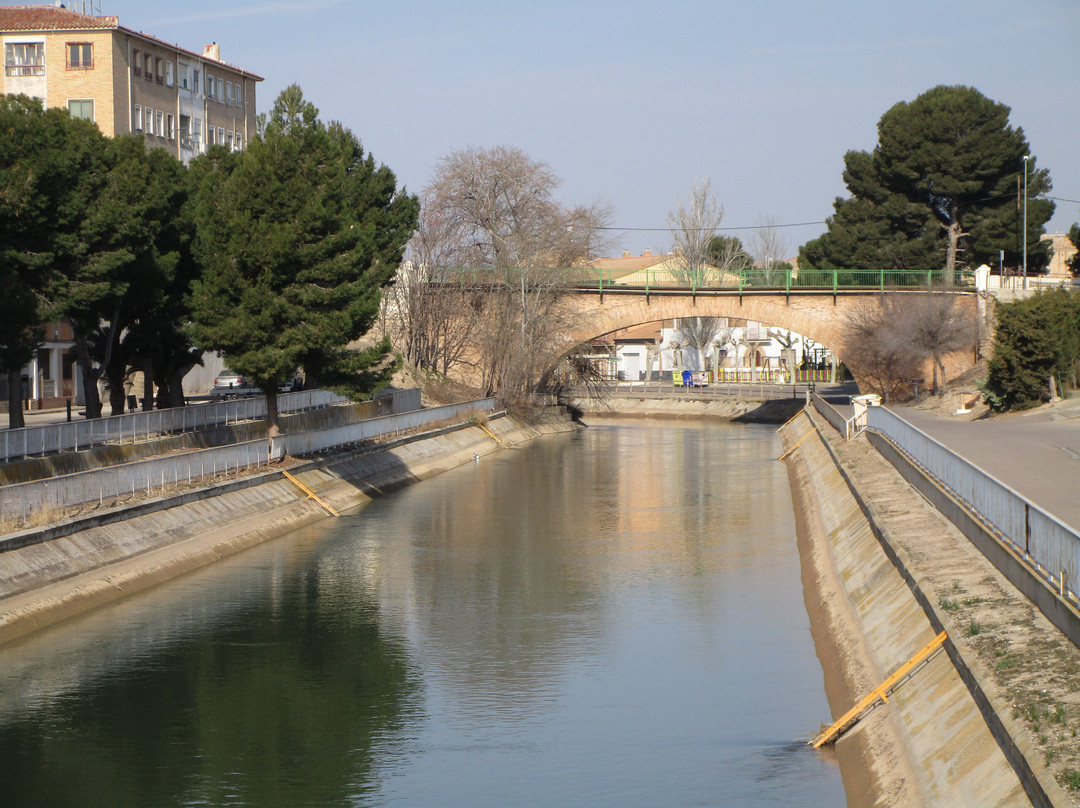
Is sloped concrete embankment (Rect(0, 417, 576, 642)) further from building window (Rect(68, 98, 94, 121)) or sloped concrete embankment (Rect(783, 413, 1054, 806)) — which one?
building window (Rect(68, 98, 94, 121))

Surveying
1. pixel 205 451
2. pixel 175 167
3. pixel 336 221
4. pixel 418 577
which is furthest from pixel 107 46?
pixel 418 577

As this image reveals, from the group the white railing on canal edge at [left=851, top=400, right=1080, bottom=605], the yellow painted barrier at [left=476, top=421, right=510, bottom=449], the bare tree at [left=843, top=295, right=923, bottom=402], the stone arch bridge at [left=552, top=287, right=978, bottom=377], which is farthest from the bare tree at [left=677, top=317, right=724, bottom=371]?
the white railing on canal edge at [left=851, top=400, right=1080, bottom=605]

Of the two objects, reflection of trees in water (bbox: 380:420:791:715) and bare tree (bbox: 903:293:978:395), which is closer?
reflection of trees in water (bbox: 380:420:791:715)

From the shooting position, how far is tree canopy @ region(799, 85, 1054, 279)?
69750 mm

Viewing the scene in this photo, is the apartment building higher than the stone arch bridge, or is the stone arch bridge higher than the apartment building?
the apartment building

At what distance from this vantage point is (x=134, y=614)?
23.3 meters

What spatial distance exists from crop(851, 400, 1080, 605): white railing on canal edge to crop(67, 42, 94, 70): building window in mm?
51832

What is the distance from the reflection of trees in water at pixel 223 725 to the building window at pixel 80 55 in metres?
50.3

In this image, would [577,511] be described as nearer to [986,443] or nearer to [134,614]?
[986,443]

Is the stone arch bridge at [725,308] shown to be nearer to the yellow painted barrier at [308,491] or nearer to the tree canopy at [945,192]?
the tree canopy at [945,192]

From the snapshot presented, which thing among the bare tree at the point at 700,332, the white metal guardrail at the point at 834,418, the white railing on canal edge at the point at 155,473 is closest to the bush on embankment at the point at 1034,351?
the white metal guardrail at the point at 834,418

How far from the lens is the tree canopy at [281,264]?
116 feet

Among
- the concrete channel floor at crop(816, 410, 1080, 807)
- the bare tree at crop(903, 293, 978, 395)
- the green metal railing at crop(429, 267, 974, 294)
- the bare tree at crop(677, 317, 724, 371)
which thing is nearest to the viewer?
the concrete channel floor at crop(816, 410, 1080, 807)

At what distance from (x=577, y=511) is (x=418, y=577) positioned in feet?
37.0
